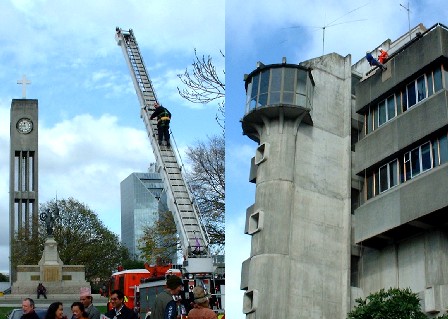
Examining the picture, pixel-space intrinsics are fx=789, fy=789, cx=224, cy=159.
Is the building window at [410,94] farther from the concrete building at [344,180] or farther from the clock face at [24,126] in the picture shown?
the clock face at [24,126]

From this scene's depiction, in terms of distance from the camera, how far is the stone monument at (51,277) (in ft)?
185

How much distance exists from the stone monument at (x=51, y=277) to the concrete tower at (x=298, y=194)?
30655 millimetres

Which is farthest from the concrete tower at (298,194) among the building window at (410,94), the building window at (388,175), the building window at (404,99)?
→ the building window at (410,94)

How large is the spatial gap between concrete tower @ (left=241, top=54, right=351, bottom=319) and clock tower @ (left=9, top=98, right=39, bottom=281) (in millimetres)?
54088

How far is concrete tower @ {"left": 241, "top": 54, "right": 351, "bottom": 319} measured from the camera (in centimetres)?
2716

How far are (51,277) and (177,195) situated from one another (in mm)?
29097

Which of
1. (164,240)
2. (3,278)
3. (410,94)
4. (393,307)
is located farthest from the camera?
(3,278)

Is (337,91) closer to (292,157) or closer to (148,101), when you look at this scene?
(292,157)

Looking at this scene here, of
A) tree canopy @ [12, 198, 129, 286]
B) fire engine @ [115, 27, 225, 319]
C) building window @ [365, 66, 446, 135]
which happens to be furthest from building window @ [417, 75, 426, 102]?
tree canopy @ [12, 198, 129, 286]

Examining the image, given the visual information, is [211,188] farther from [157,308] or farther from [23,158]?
[23,158]

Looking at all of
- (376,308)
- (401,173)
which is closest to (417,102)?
(401,173)

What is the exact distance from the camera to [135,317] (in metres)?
10.8

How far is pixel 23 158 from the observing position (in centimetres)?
8300

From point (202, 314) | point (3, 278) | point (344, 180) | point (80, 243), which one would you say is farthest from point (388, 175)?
point (3, 278)
